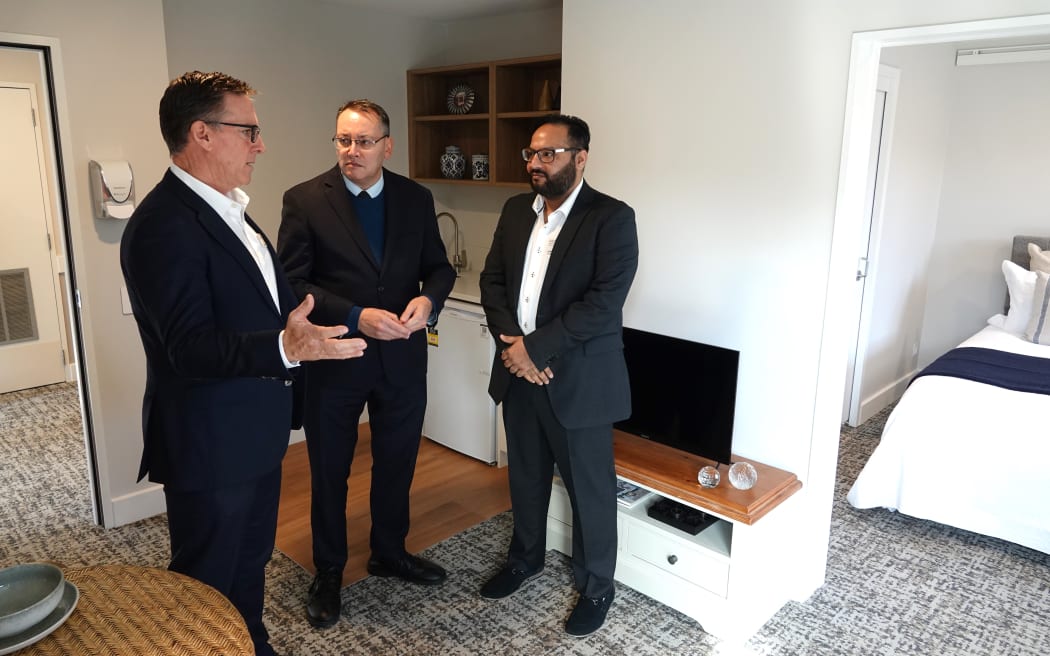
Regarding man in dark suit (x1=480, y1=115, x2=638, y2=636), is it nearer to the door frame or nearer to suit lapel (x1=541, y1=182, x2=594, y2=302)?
suit lapel (x1=541, y1=182, x2=594, y2=302)

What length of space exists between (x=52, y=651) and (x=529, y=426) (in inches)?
61.3

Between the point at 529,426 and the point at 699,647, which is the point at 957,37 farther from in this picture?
the point at 699,647

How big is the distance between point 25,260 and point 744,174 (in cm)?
471

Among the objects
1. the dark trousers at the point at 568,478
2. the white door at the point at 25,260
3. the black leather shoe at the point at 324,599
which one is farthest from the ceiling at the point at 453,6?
the black leather shoe at the point at 324,599

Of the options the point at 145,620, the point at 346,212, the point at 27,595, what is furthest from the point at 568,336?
the point at 27,595

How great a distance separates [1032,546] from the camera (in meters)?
3.09

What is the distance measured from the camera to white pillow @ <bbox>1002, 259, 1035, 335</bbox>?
4219 mm

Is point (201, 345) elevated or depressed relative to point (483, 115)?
depressed

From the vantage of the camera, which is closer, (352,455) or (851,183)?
(851,183)

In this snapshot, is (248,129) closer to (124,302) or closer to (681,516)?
(124,302)

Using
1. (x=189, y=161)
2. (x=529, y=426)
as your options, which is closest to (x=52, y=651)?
(x=189, y=161)

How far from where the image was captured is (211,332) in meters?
1.63

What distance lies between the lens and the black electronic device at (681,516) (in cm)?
263

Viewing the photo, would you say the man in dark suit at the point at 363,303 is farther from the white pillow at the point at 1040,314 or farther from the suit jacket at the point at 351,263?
the white pillow at the point at 1040,314
